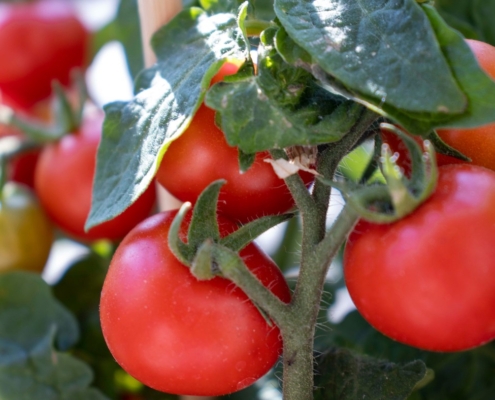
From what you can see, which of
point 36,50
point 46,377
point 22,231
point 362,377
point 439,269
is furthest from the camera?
point 36,50

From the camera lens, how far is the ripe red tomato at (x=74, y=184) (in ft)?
1.99

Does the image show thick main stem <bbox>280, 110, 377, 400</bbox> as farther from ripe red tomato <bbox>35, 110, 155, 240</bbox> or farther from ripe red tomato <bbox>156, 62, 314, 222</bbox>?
ripe red tomato <bbox>35, 110, 155, 240</bbox>

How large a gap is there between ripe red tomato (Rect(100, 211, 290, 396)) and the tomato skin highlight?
48 mm

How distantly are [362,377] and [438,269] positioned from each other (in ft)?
0.47

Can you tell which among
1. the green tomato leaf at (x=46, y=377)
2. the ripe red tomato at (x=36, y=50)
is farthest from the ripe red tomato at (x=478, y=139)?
the ripe red tomato at (x=36, y=50)

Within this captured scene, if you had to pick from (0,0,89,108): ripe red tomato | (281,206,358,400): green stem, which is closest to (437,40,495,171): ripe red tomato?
(281,206,358,400): green stem

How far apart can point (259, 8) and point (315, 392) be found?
403mm

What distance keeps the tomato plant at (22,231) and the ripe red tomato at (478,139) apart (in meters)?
0.47

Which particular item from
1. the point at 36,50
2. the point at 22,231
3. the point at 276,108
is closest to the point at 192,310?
the point at 276,108

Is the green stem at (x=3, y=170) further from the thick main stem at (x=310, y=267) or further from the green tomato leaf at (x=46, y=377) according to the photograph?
the thick main stem at (x=310, y=267)

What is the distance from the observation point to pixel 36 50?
2.81 feet

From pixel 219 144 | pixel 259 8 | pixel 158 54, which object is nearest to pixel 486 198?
pixel 219 144

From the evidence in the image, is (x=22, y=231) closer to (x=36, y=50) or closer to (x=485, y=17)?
(x=36, y=50)

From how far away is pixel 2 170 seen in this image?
0.67 m
